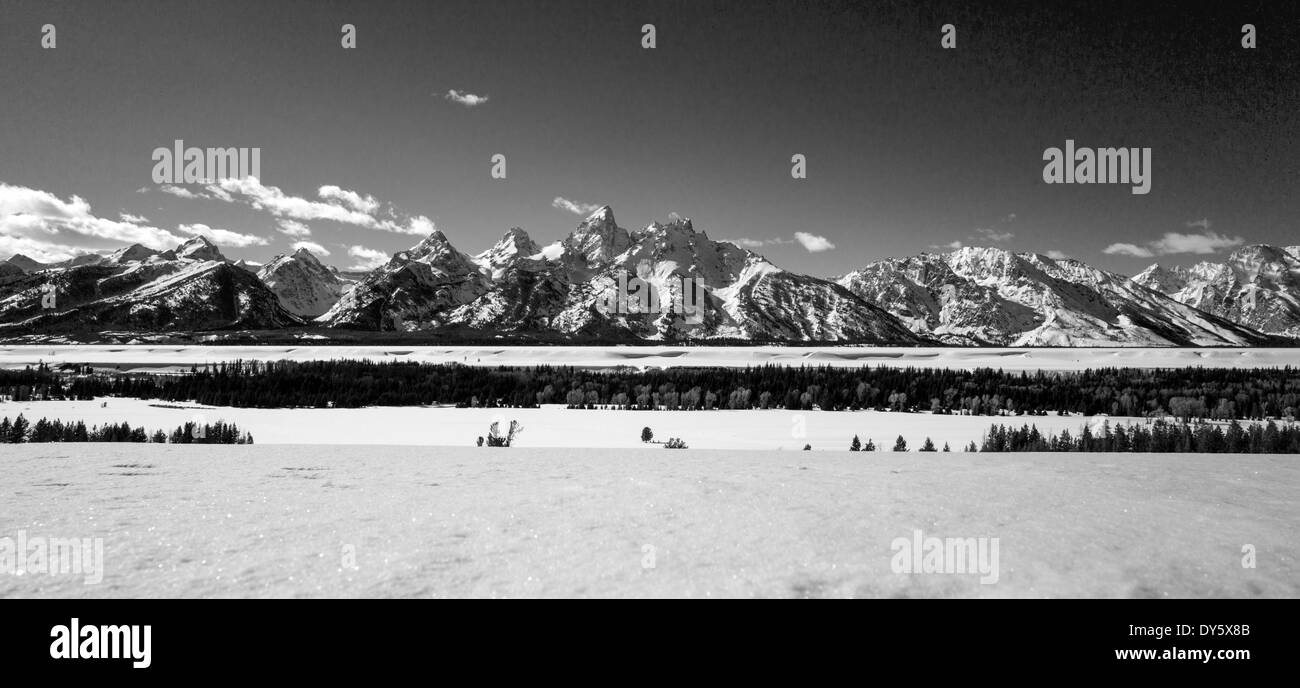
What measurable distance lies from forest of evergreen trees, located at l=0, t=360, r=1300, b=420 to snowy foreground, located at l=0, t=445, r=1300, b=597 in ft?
80.9

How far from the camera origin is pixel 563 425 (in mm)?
24312

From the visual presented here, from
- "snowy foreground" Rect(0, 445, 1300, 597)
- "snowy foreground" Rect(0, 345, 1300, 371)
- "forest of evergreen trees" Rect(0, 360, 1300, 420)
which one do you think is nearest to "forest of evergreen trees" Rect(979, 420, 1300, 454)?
"snowy foreground" Rect(0, 445, 1300, 597)

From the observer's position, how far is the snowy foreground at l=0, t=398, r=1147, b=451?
1955 centimetres

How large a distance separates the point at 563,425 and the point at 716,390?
19.3 m

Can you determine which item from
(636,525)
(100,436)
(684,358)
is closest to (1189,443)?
(636,525)

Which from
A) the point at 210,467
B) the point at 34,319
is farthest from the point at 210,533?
the point at 34,319

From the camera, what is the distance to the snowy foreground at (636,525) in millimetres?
5258

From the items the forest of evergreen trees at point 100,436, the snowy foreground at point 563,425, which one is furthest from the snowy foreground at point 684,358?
the forest of evergreen trees at point 100,436

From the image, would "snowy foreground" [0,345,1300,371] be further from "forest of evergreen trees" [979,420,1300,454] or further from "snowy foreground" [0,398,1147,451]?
"forest of evergreen trees" [979,420,1300,454]

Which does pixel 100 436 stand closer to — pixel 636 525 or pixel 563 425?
pixel 563 425

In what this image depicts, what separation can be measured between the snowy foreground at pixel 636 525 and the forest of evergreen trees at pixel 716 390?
24.7 meters
